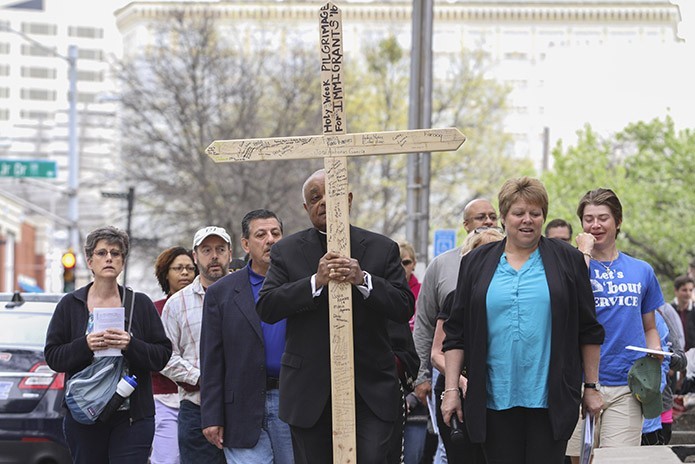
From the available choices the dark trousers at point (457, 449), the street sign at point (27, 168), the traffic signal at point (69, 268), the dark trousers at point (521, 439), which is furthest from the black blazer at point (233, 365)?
the street sign at point (27, 168)

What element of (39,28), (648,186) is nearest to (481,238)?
(648,186)

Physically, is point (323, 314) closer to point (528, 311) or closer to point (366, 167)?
point (528, 311)

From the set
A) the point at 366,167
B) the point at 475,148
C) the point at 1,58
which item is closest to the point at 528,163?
the point at 475,148

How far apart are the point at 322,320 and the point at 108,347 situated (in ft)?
5.37

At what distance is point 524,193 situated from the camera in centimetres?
662

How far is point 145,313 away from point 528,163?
1976 inches

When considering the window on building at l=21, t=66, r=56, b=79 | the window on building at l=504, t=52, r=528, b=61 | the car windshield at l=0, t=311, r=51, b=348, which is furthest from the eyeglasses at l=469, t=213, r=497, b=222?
the window on building at l=21, t=66, r=56, b=79

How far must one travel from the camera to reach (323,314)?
6.64 metres

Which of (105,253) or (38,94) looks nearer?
(105,253)

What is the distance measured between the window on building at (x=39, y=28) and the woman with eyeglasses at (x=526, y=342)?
165143 mm

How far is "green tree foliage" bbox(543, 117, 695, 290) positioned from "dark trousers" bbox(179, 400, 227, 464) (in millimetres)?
35188

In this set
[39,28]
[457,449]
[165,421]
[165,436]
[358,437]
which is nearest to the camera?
[358,437]

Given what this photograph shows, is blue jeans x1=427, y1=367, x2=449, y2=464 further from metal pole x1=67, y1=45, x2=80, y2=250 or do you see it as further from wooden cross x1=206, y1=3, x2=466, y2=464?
metal pole x1=67, y1=45, x2=80, y2=250

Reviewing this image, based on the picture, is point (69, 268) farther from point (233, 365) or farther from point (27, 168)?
point (233, 365)
